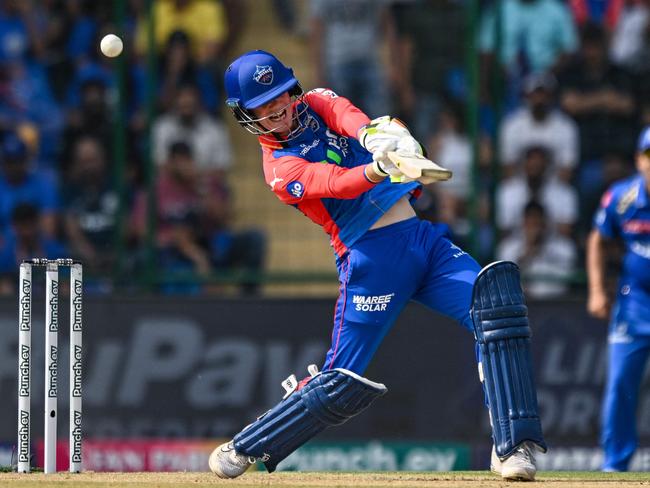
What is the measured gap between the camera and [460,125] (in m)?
9.60

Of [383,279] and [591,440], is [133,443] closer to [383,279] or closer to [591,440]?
[591,440]

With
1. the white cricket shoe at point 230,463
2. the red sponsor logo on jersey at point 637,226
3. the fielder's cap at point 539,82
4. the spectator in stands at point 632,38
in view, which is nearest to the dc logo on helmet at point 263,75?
the white cricket shoe at point 230,463

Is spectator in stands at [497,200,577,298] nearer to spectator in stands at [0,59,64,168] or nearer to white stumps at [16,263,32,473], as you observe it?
spectator in stands at [0,59,64,168]

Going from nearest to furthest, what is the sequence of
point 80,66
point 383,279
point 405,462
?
point 383,279
point 405,462
point 80,66

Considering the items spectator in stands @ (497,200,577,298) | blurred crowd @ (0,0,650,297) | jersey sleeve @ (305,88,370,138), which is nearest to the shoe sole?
jersey sleeve @ (305,88,370,138)

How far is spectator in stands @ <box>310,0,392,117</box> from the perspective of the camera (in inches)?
385

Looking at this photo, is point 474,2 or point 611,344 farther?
point 474,2

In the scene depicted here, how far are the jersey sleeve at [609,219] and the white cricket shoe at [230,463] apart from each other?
3131 millimetres

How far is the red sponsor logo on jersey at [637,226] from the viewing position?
7.94 meters

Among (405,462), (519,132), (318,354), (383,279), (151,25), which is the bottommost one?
(405,462)

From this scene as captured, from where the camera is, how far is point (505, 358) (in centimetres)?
551

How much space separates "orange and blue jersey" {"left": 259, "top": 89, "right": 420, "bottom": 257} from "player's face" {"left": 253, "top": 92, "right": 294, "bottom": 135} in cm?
7

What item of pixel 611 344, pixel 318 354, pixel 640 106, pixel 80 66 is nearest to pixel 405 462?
pixel 318 354

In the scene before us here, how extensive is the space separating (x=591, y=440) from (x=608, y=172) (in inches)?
75.4
